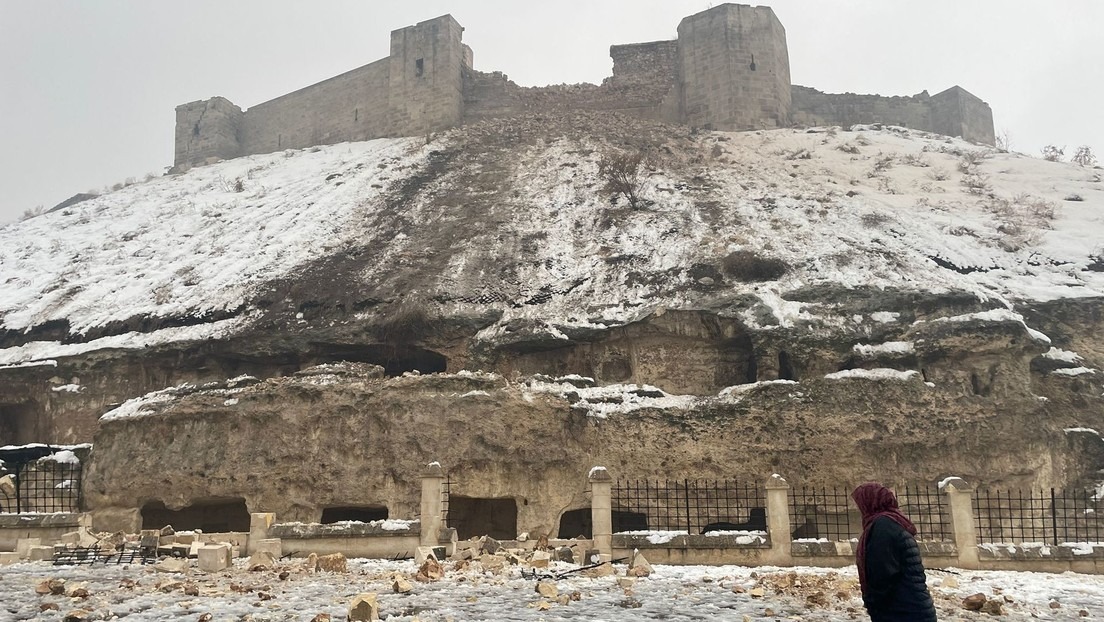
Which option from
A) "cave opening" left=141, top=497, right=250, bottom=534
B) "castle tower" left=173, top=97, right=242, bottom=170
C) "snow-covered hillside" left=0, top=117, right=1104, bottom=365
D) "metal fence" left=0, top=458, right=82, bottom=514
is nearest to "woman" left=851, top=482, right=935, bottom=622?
"snow-covered hillside" left=0, top=117, right=1104, bottom=365

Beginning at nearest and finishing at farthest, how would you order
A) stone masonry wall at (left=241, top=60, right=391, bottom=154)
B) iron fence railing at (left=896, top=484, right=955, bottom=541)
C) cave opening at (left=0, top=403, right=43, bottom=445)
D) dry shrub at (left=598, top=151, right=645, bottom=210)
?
iron fence railing at (left=896, top=484, right=955, bottom=541) → cave opening at (left=0, top=403, right=43, bottom=445) → dry shrub at (left=598, top=151, right=645, bottom=210) → stone masonry wall at (left=241, top=60, right=391, bottom=154)

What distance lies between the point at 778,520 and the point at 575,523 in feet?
21.8

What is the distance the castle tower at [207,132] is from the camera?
145 ft

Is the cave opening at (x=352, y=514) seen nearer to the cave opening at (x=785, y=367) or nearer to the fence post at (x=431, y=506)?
the fence post at (x=431, y=506)

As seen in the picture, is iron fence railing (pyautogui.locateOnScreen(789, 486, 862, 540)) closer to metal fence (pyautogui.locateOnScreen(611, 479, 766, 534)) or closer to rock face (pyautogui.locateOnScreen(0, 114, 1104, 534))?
rock face (pyautogui.locateOnScreen(0, 114, 1104, 534))

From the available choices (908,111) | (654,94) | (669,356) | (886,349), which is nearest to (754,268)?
(669,356)

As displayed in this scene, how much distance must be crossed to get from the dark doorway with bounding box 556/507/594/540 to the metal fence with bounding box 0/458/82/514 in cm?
1098

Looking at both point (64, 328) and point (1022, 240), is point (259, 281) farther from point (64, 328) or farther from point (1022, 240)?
point (1022, 240)

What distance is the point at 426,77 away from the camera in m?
39.3

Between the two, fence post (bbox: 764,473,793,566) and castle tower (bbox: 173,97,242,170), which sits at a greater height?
castle tower (bbox: 173,97,242,170)

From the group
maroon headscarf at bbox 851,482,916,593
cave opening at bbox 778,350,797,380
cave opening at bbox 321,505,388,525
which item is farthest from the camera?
cave opening at bbox 778,350,797,380

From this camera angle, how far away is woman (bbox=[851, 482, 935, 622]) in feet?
17.4

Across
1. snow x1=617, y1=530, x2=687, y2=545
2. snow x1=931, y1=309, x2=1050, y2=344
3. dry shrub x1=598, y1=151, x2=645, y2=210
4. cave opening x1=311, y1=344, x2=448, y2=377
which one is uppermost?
dry shrub x1=598, y1=151, x2=645, y2=210

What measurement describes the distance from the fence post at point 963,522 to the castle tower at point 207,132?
39096 millimetres
